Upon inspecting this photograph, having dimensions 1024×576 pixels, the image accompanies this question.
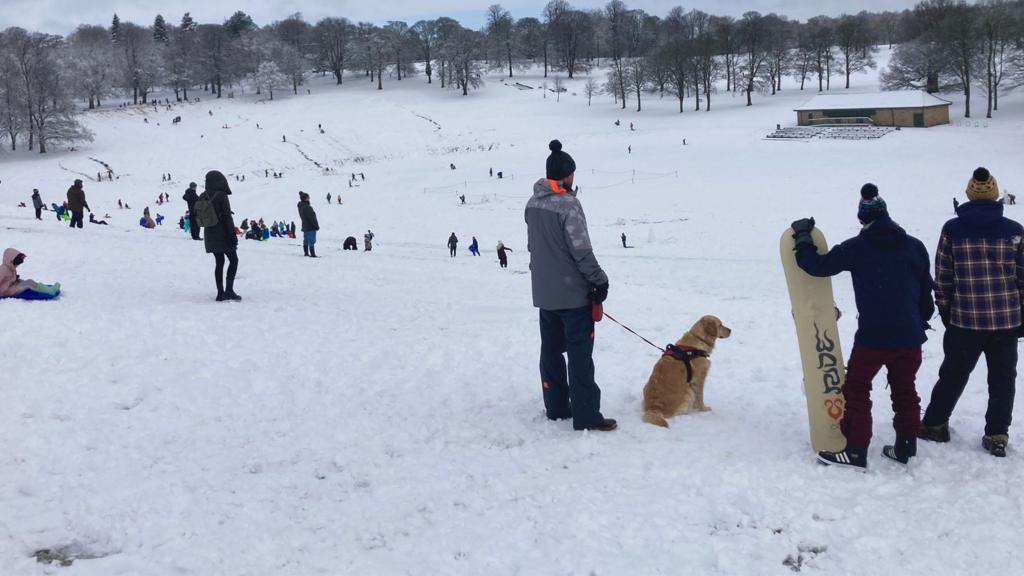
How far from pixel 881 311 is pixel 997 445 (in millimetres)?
1345

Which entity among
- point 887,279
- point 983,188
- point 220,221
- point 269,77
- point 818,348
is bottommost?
point 818,348

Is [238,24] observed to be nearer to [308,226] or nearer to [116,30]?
[116,30]

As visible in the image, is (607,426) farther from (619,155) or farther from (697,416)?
(619,155)

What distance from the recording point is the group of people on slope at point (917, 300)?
473 cm

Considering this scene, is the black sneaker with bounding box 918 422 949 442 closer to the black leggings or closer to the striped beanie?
the striped beanie

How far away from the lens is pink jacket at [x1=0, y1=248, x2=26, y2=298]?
9.83 meters

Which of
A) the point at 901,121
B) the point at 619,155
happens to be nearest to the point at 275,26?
the point at 619,155

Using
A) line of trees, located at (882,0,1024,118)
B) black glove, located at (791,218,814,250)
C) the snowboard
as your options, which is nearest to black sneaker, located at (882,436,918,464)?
the snowboard

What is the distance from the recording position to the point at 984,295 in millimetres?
4879

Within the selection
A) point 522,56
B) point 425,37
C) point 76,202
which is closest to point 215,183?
point 76,202

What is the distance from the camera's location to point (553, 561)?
12.9 feet

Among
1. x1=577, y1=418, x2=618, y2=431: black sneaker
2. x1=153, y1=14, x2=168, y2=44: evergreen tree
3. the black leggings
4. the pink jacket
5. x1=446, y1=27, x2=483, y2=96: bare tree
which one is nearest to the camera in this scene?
x1=577, y1=418, x2=618, y2=431: black sneaker

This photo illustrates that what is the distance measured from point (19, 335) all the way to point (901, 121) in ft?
226

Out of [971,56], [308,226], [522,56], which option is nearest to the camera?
[308,226]
